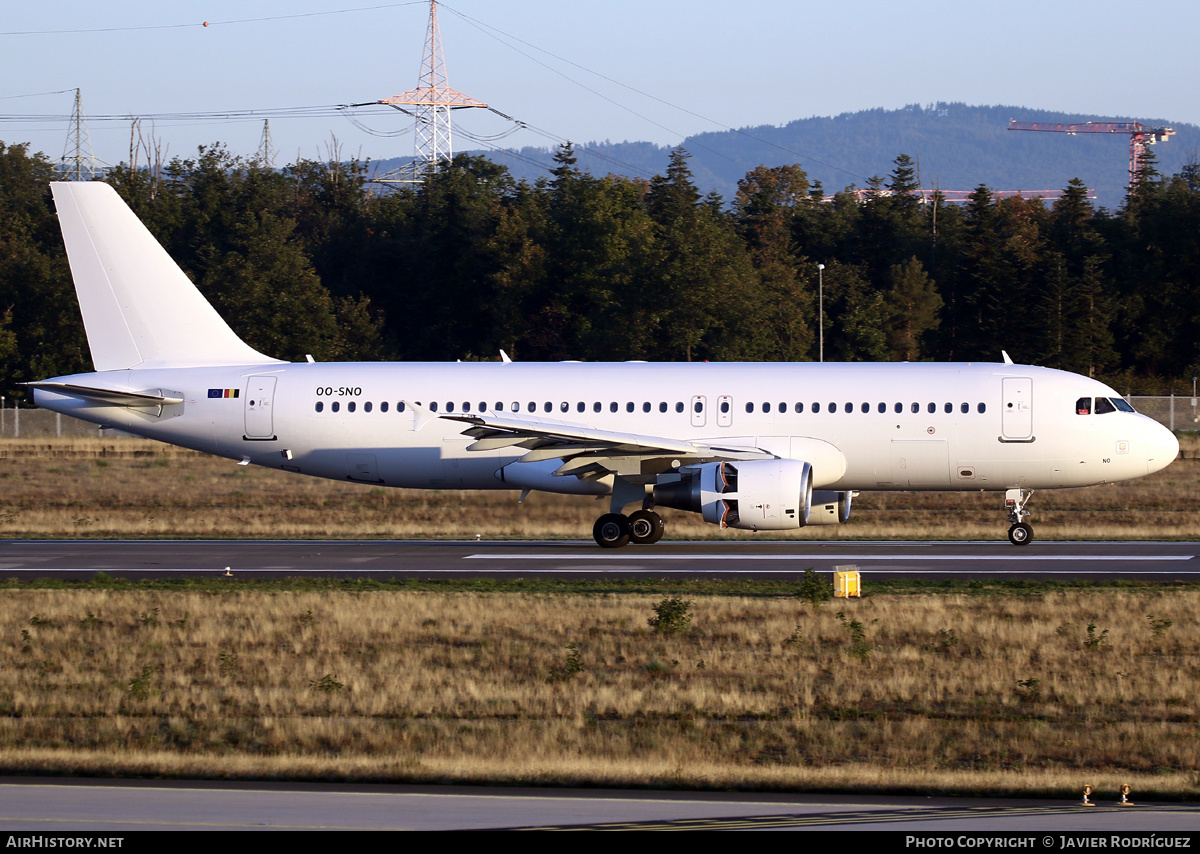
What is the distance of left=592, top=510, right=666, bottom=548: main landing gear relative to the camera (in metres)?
28.0

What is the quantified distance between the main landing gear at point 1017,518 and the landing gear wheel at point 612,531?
8.06 metres

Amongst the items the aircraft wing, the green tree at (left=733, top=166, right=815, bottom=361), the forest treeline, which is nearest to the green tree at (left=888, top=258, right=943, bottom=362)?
the forest treeline

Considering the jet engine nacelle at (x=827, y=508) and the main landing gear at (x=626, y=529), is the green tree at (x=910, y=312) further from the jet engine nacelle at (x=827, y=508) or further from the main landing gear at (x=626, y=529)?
the main landing gear at (x=626, y=529)

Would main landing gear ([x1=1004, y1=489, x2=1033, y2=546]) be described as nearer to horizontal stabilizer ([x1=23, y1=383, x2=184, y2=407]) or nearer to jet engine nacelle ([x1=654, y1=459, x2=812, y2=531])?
jet engine nacelle ([x1=654, y1=459, x2=812, y2=531])

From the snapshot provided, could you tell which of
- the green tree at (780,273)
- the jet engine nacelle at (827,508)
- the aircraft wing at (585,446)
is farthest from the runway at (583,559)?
the green tree at (780,273)

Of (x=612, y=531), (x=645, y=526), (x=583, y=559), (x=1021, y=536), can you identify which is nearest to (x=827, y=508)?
(x=645, y=526)

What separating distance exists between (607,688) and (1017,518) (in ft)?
54.8

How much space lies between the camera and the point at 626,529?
92.2ft

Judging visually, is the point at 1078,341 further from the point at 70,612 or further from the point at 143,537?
the point at 70,612

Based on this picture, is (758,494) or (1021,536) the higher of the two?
(758,494)

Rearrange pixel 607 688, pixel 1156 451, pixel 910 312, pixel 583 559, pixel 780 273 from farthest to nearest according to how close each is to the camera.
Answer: pixel 780 273
pixel 910 312
pixel 1156 451
pixel 583 559
pixel 607 688

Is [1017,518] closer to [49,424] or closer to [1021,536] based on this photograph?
[1021,536]

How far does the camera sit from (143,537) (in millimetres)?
31469

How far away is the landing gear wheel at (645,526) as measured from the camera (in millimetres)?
28266
